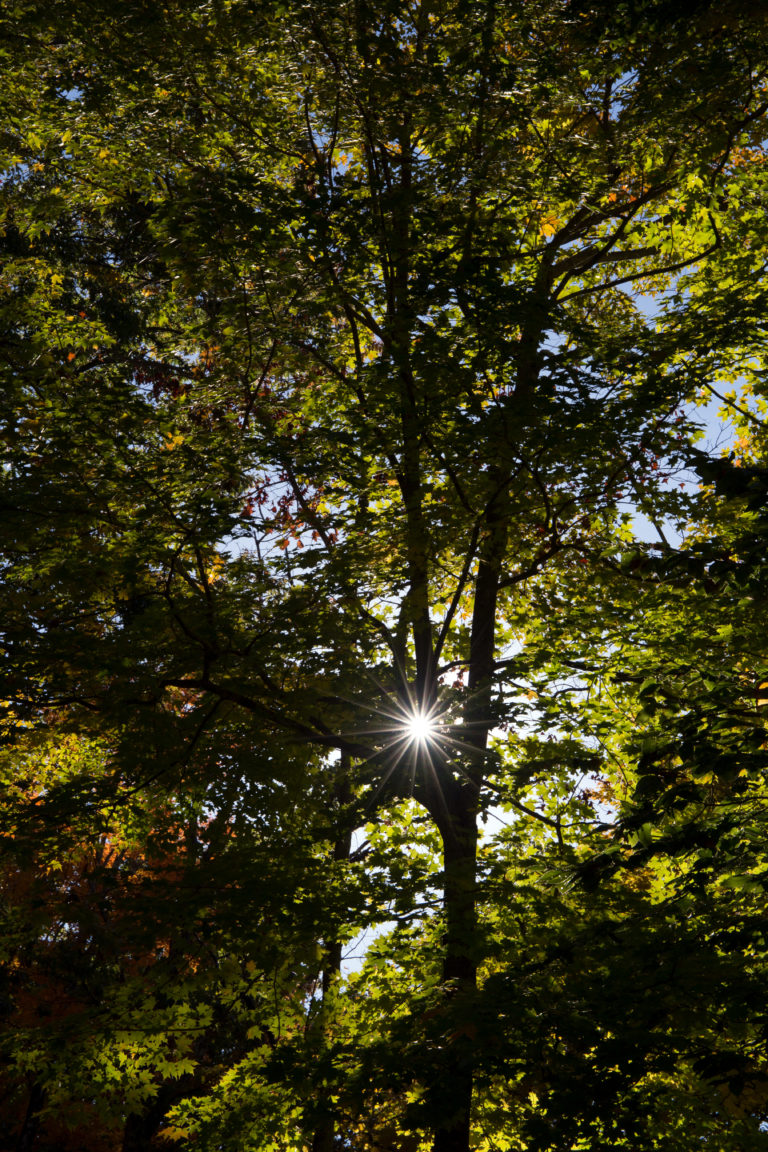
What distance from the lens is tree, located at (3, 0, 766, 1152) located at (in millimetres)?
7141

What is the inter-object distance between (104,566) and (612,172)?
6.91m

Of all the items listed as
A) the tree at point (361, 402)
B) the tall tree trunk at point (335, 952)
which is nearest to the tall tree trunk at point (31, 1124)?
the tall tree trunk at point (335, 952)

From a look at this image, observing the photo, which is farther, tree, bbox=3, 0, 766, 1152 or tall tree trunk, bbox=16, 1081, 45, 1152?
tall tree trunk, bbox=16, 1081, 45, 1152

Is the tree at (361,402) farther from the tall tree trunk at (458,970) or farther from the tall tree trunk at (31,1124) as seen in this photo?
the tall tree trunk at (31,1124)

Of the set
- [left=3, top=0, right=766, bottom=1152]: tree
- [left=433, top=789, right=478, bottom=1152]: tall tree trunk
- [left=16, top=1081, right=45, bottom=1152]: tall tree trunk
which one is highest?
[left=3, top=0, right=766, bottom=1152]: tree

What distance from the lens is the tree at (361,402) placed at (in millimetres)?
7141

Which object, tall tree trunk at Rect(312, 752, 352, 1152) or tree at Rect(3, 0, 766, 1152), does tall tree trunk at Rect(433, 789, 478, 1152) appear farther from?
tall tree trunk at Rect(312, 752, 352, 1152)

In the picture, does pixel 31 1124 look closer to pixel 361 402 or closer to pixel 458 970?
pixel 458 970

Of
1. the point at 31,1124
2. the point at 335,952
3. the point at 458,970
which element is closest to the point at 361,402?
the point at 458,970

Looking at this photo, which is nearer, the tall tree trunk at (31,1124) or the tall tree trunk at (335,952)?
the tall tree trunk at (335,952)

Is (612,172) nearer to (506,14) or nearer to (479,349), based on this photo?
(506,14)

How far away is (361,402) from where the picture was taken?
8.94 meters

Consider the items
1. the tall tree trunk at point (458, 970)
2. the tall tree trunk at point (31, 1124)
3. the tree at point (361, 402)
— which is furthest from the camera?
the tall tree trunk at point (31, 1124)

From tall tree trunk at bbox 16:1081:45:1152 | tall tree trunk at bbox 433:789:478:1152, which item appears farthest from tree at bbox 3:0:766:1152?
tall tree trunk at bbox 16:1081:45:1152
